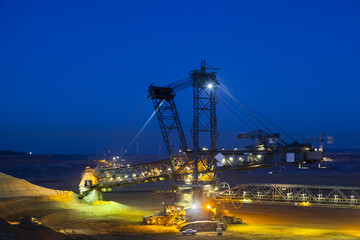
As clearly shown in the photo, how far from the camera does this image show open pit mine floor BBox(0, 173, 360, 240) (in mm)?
36688

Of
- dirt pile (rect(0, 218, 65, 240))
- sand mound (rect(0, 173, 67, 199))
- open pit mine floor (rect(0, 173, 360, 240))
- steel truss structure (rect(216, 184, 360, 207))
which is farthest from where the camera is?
sand mound (rect(0, 173, 67, 199))

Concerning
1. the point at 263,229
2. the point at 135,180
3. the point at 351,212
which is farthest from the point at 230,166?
the point at 351,212

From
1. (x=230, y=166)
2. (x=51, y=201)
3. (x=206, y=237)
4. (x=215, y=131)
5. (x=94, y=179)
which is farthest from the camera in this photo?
(x=94, y=179)

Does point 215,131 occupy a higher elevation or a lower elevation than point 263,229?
higher

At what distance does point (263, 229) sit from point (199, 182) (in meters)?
8.76

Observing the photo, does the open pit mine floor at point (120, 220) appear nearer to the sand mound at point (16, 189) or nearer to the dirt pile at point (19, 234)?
the sand mound at point (16, 189)

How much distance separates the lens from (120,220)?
46.3m

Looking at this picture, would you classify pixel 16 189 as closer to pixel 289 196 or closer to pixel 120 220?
pixel 120 220

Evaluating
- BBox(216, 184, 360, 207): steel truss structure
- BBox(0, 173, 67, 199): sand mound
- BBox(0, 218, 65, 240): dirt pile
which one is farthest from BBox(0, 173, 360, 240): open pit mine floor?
BBox(216, 184, 360, 207): steel truss structure

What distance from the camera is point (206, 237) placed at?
1426 inches

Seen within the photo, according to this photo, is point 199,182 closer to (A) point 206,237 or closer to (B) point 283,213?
(A) point 206,237

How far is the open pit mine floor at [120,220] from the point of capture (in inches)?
1444

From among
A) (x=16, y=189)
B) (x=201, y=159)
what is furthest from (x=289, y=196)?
(x=16, y=189)

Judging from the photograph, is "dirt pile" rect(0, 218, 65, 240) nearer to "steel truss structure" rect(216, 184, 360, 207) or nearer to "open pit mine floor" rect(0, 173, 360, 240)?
"open pit mine floor" rect(0, 173, 360, 240)
